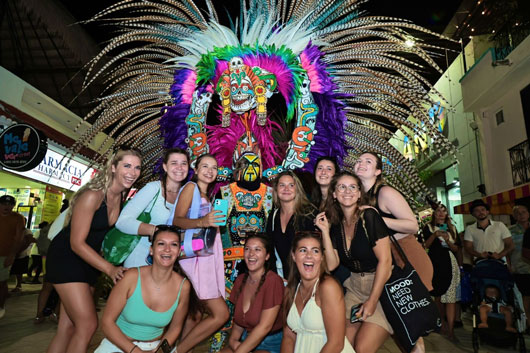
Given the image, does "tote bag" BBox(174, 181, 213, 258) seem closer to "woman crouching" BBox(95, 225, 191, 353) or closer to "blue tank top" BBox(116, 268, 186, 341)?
"woman crouching" BBox(95, 225, 191, 353)

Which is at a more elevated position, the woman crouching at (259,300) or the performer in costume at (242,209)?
the performer in costume at (242,209)

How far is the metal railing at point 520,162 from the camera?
9.08 m

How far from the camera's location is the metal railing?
9077 mm

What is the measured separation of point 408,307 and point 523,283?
3.26 metres

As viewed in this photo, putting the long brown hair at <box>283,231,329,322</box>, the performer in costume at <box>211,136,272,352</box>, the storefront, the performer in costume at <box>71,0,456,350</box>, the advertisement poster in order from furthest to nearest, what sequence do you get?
the advertisement poster < the storefront < the performer in costume at <box>71,0,456,350</box> < the performer in costume at <box>211,136,272,352</box> < the long brown hair at <box>283,231,329,322</box>

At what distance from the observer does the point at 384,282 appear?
2156 millimetres

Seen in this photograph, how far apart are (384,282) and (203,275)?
3.95 ft

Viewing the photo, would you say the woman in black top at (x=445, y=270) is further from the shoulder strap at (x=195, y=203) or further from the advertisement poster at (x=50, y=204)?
the advertisement poster at (x=50, y=204)

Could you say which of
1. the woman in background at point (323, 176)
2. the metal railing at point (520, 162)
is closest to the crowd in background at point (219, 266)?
the woman in background at point (323, 176)

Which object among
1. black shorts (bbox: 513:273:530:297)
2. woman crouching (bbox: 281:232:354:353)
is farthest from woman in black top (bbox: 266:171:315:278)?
black shorts (bbox: 513:273:530:297)

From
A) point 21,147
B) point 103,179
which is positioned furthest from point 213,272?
point 21,147

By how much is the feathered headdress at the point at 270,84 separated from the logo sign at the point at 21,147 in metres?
3.59

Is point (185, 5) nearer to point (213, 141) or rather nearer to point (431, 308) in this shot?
point (213, 141)

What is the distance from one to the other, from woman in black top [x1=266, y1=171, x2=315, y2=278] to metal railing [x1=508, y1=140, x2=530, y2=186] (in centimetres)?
828
